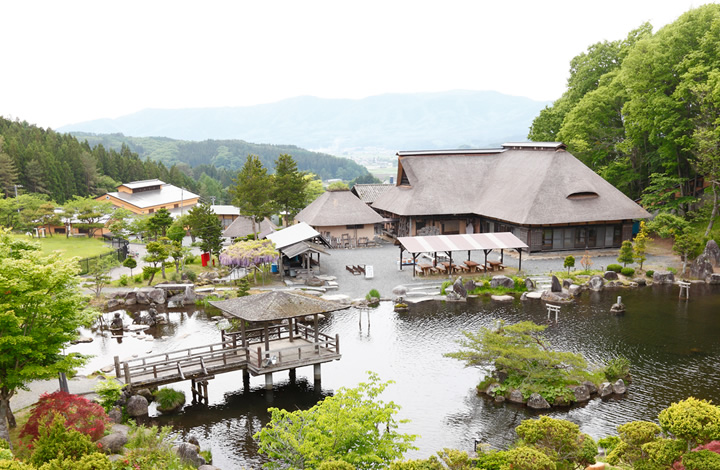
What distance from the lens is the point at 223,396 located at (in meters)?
21.8

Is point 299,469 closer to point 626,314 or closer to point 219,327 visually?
point 219,327

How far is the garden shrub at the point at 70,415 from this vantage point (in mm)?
15620

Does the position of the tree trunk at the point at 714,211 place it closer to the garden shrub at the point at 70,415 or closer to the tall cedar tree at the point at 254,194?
the tall cedar tree at the point at 254,194

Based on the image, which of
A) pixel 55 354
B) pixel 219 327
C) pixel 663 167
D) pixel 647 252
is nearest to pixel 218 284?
pixel 219 327

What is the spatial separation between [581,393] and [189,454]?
44.9 ft

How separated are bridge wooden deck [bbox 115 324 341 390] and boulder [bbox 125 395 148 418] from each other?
0.43m

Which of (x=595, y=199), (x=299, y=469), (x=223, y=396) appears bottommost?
(x=223, y=396)

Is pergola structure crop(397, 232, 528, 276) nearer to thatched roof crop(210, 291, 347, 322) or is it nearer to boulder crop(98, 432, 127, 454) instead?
thatched roof crop(210, 291, 347, 322)

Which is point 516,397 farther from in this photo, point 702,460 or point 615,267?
point 615,267

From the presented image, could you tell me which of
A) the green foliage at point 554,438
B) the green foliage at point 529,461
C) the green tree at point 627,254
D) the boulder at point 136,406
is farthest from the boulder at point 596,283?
the boulder at point 136,406

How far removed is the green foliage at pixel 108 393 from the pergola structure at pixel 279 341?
4.54 m

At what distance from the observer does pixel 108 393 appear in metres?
19.2

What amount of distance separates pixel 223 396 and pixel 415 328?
35.4 feet

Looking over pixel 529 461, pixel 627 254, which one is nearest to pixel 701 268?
pixel 627 254
